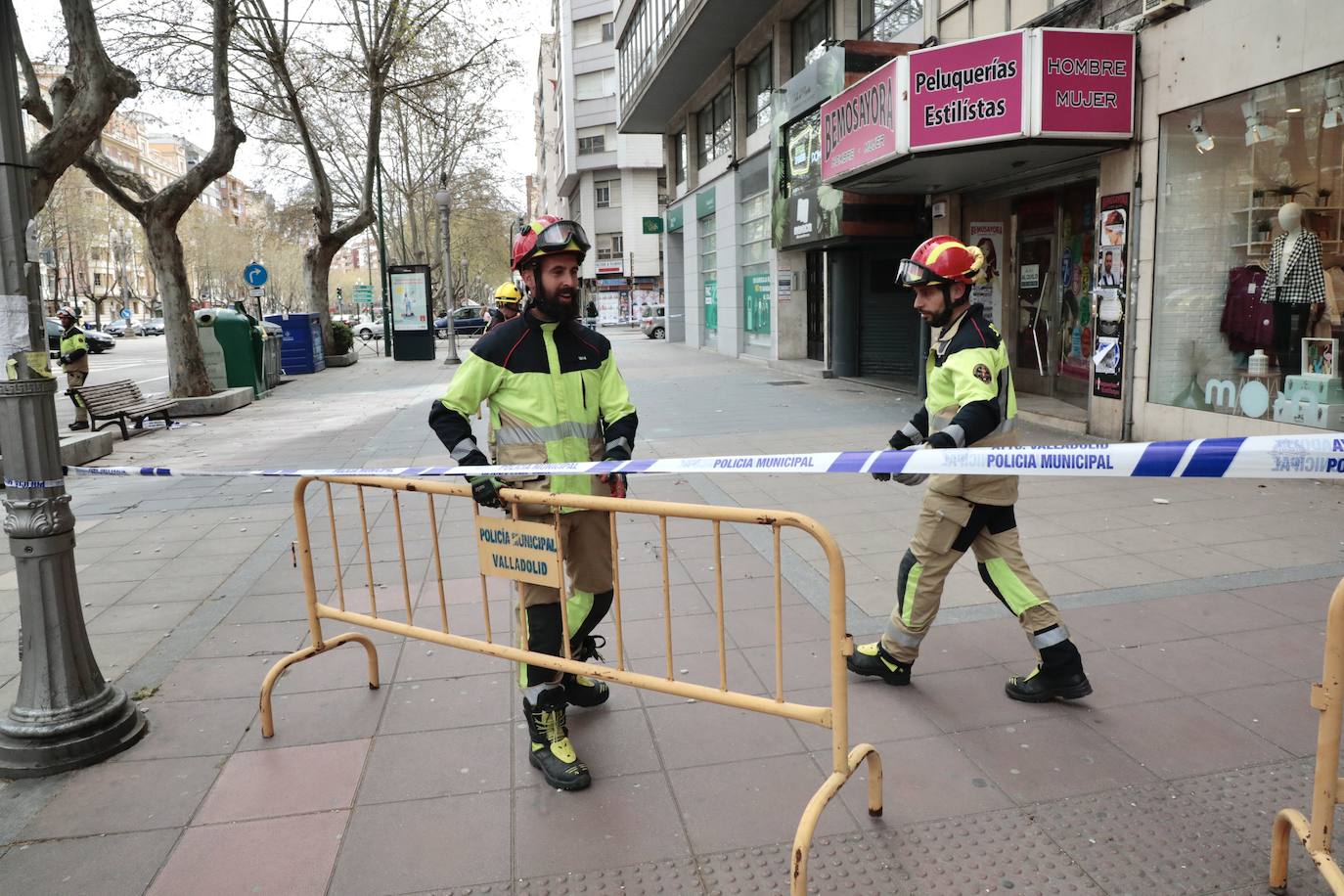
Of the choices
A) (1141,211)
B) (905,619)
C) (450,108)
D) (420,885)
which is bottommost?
(420,885)

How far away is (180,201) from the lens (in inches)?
576

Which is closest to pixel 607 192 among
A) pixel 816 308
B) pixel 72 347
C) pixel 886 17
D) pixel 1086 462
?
pixel 816 308

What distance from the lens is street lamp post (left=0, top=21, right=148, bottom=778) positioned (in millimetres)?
3363

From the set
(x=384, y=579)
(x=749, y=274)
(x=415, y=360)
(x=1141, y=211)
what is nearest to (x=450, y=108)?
(x=415, y=360)

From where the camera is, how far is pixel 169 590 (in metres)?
5.66

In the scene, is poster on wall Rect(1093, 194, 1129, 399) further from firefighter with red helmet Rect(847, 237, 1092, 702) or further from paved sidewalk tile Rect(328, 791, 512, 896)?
paved sidewalk tile Rect(328, 791, 512, 896)

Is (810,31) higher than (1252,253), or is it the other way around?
(810,31)

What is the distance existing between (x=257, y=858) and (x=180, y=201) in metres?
14.4

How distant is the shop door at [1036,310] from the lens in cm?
1219

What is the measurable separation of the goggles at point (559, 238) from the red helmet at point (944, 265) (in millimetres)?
1272

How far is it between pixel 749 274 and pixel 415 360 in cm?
1102

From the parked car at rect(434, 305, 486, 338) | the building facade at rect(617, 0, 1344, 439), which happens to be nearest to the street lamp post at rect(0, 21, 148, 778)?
the building facade at rect(617, 0, 1344, 439)

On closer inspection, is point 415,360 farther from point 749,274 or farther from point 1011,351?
point 1011,351

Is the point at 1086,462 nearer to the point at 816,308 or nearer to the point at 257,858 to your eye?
the point at 257,858
